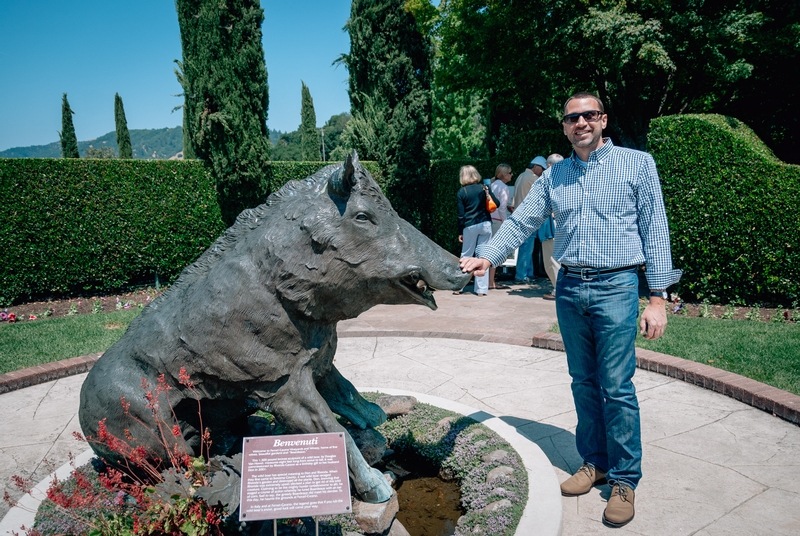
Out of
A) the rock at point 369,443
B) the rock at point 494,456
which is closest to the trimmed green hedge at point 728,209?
the rock at point 494,456

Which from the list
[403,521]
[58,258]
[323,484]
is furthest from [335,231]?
[58,258]

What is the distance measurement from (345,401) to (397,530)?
0.84 meters

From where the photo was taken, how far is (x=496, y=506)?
2908 mm

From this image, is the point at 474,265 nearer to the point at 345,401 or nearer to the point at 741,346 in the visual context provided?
the point at 345,401

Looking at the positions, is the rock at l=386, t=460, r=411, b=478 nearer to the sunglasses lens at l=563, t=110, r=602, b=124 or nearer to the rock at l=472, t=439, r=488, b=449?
the rock at l=472, t=439, r=488, b=449

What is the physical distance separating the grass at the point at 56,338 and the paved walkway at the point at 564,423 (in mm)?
778

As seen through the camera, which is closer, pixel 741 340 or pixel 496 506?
pixel 496 506

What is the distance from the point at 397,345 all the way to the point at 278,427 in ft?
10.2

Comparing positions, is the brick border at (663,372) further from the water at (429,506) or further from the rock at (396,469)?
the rock at (396,469)

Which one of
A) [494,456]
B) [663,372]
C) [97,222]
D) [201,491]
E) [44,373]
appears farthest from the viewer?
[97,222]

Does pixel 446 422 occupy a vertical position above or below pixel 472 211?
below

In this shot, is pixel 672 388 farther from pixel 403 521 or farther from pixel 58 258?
pixel 58 258

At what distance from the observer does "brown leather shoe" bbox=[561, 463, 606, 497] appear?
333 centimetres

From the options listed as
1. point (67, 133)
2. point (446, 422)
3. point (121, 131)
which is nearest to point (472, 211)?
point (446, 422)
